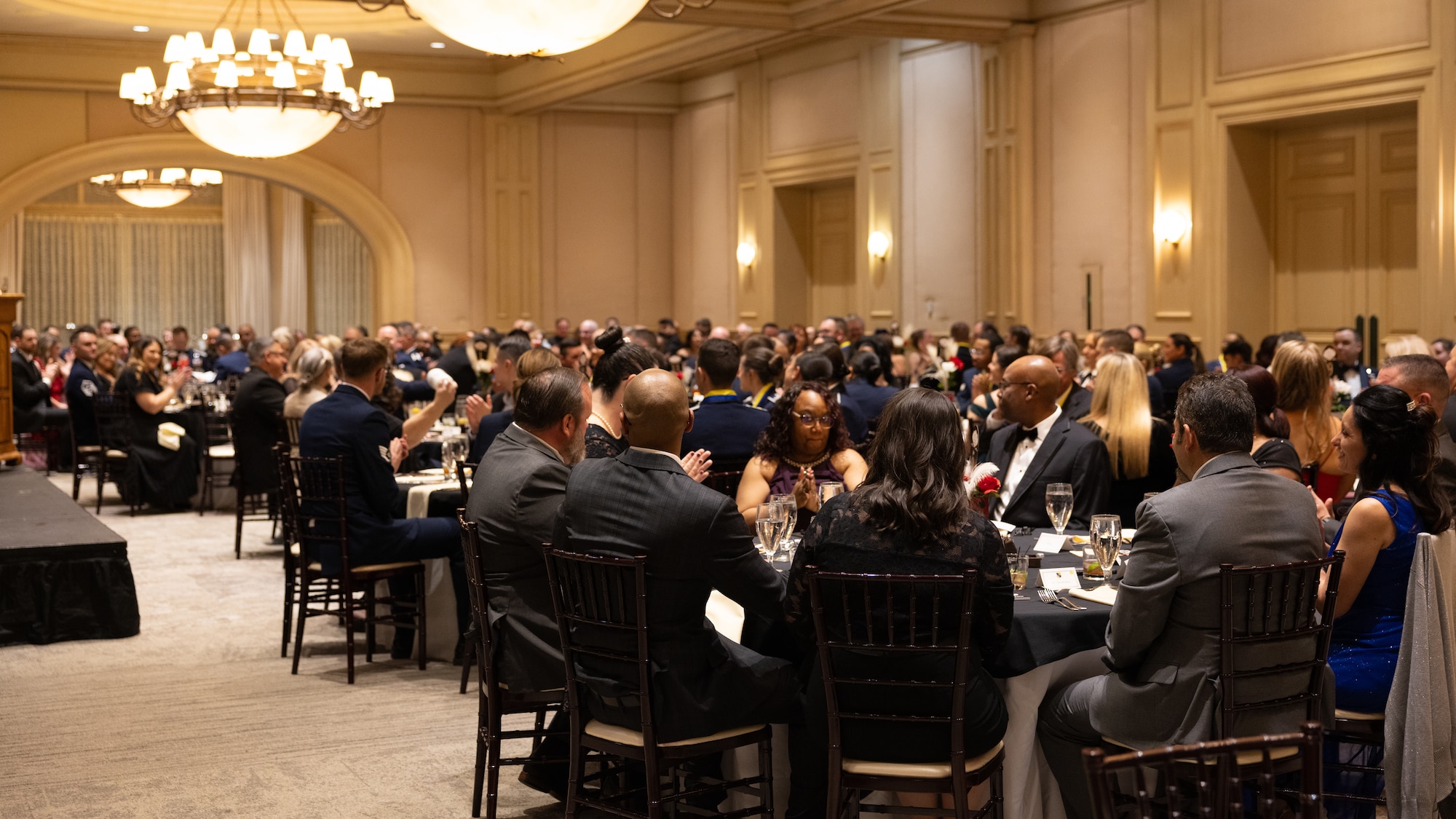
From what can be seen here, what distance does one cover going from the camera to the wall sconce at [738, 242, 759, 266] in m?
18.1

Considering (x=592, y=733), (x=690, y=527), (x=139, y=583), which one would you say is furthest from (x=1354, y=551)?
(x=139, y=583)

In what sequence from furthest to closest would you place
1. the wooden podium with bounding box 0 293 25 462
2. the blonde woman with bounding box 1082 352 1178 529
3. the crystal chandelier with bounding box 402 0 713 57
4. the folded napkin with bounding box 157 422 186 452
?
1. the folded napkin with bounding box 157 422 186 452
2. the wooden podium with bounding box 0 293 25 462
3. the crystal chandelier with bounding box 402 0 713 57
4. the blonde woman with bounding box 1082 352 1178 529

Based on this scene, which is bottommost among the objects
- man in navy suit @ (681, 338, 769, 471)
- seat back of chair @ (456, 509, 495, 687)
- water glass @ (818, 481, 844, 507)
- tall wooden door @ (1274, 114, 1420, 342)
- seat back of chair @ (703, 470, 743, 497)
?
seat back of chair @ (456, 509, 495, 687)

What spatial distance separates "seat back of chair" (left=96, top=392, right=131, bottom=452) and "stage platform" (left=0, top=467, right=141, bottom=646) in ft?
12.5

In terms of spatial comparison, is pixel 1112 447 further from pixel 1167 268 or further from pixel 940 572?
pixel 1167 268

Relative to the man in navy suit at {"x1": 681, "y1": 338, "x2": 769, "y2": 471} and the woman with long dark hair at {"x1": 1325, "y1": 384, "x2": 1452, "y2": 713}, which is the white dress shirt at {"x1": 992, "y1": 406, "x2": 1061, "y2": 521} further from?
the woman with long dark hair at {"x1": 1325, "y1": 384, "x2": 1452, "y2": 713}

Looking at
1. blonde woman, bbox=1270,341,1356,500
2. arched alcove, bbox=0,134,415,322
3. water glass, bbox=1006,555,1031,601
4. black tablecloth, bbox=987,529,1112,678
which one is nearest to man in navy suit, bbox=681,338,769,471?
blonde woman, bbox=1270,341,1356,500

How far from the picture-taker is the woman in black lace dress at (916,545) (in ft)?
10.3

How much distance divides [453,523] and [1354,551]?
3.71 m

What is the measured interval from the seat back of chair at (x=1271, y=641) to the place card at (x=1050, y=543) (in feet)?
3.47

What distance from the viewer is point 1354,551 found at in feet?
11.5

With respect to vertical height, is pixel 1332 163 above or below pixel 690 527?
above

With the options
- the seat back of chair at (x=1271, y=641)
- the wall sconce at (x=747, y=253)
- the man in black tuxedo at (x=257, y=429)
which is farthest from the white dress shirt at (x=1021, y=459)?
the wall sconce at (x=747, y=253)

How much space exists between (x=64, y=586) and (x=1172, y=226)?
946 cm
